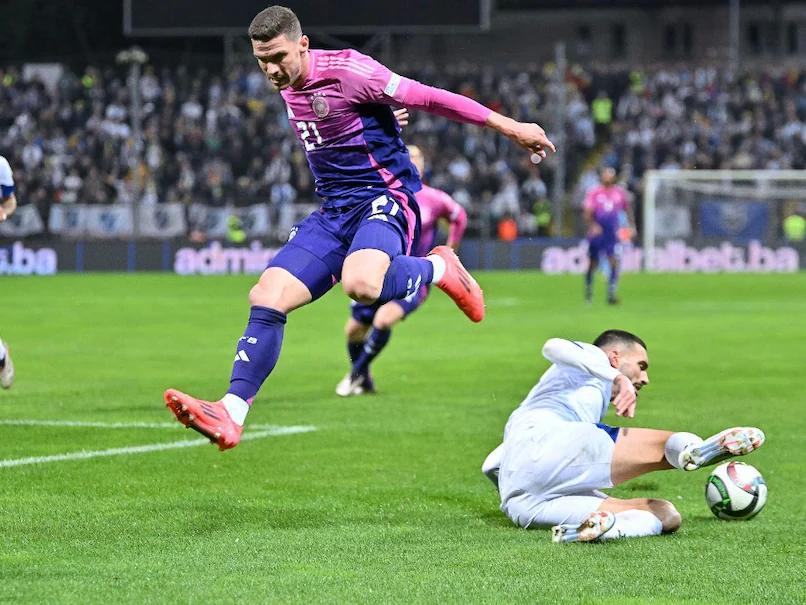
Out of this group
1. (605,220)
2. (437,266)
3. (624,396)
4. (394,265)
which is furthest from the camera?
(605,220)

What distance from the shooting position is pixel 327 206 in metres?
8.01

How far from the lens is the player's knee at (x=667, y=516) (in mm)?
6809

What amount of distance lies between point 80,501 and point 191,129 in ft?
114

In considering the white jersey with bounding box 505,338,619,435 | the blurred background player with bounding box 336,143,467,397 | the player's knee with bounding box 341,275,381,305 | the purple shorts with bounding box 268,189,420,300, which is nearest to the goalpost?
the blurred background player with bounding box 336,143,467,397

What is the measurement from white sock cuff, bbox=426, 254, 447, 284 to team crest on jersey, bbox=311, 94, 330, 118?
1003mm

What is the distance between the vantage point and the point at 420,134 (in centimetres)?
4141

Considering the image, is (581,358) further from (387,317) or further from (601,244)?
(601,244)

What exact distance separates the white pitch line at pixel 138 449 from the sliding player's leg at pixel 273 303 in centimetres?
195

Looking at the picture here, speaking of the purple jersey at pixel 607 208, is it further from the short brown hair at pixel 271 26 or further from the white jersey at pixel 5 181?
the short brown hair at pixel 271 26

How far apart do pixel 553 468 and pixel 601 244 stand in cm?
2051

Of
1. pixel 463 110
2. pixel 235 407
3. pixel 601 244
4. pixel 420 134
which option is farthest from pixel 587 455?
pixel 420 134

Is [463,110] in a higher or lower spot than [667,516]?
higher

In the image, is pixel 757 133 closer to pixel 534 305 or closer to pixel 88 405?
pixel 534 305

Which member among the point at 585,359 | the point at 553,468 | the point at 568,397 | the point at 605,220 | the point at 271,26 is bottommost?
the point at 553,468
